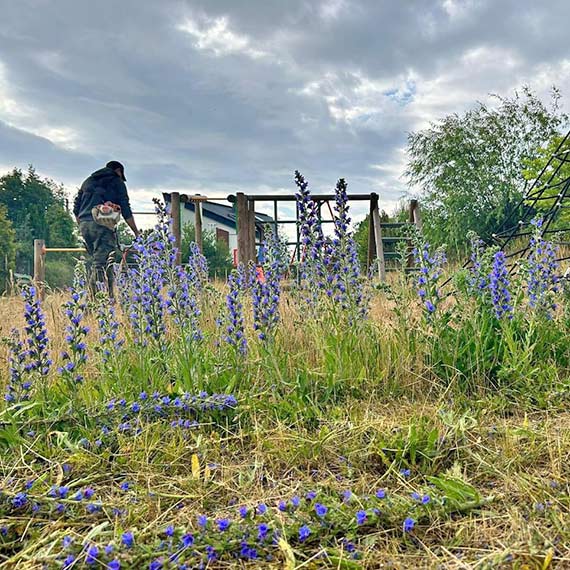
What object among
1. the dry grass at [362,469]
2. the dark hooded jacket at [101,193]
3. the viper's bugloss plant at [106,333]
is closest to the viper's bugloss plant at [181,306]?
the viper's bugloss plant at [106,333]

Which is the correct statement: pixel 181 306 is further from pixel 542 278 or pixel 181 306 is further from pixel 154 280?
pixel 542 278

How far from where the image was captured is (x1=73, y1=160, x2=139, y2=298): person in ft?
19.6

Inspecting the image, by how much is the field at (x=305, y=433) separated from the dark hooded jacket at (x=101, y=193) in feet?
Result: 11.0

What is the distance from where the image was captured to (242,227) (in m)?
9.01

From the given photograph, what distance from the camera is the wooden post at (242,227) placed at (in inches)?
350

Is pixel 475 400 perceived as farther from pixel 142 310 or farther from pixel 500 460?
pixel 142 310

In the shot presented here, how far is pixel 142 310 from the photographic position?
2541 mm

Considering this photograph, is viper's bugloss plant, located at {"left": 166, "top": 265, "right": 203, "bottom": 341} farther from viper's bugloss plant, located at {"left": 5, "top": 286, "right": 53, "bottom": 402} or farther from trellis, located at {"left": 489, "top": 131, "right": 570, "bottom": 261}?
trellis, located at {"left": 489, "top": 131, "right": 570, "bottom": 261}

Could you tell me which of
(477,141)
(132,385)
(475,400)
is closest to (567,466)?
(475,400)

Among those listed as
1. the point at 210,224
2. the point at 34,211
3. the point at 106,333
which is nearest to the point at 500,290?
the point at 106,333

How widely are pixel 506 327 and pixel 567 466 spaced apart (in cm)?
99

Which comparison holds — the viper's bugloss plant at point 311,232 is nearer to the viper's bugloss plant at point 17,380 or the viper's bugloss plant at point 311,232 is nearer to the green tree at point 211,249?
the viper's bugloss plant at point 17,380

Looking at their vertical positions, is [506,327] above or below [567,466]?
above

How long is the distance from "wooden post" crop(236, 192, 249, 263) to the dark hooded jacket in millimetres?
3087
